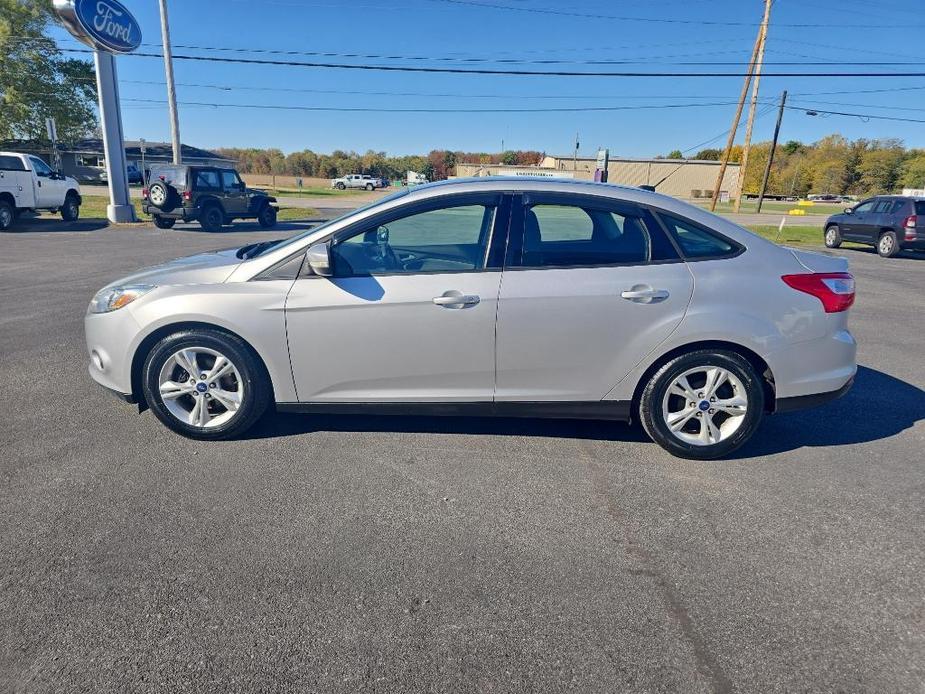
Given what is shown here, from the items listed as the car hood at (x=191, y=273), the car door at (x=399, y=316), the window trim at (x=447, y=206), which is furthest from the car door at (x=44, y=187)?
the car door at (x=399, y=316)

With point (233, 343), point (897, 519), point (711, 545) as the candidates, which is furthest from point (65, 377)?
point (897, 519)

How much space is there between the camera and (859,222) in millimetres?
17125

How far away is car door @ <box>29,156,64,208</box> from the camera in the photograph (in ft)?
54.6

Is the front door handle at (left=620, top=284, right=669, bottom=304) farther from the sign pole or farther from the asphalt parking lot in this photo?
the sign pole

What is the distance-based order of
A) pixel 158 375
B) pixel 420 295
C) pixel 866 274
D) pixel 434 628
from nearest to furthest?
pixel 434 628
pixel 420 295
pixel 158 375
pixel 866 274

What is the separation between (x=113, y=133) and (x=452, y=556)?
20302mm

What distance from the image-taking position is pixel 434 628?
2.24 meters

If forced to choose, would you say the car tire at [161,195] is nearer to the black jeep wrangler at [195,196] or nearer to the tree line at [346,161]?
the black jeep wrangler at [195,196]

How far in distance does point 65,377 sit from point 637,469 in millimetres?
4605

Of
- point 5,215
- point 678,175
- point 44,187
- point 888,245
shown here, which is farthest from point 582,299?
point 678,175

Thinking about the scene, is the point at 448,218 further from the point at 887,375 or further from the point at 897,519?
the point at 887,375

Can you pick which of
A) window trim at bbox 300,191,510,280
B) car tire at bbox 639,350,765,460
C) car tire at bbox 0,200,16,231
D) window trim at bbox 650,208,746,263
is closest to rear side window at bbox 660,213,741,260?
window trim at bbox 650,208,746,263

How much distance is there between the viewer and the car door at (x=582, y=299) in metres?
3.40

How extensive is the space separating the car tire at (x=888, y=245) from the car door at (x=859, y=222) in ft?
2.09
